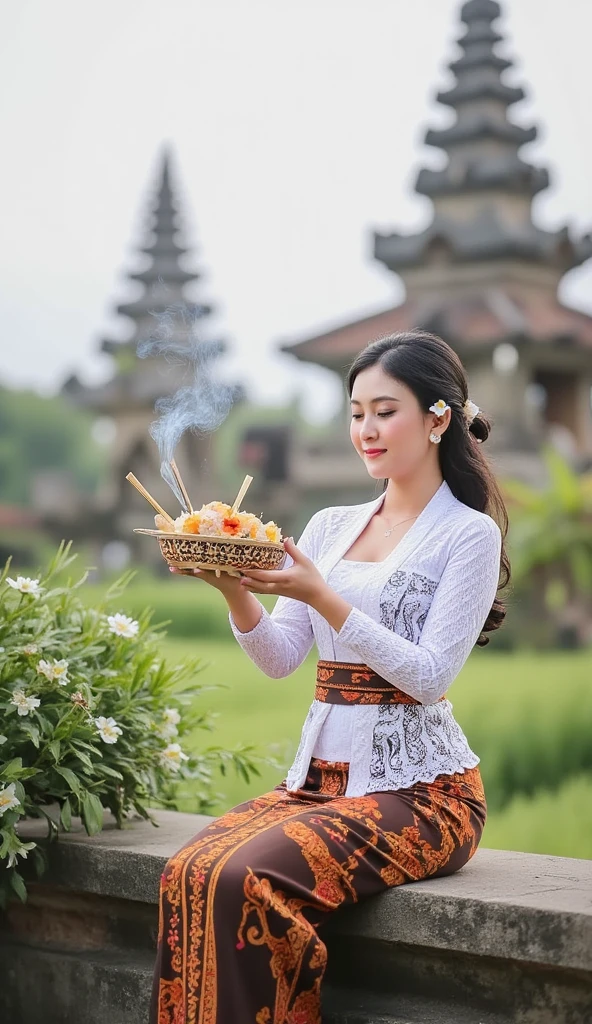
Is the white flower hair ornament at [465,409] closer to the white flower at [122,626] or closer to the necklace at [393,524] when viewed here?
the necklace at [393,524]

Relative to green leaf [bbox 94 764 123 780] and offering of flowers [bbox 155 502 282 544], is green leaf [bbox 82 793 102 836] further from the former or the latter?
offering of flowers [bbox 155 502 282 544]

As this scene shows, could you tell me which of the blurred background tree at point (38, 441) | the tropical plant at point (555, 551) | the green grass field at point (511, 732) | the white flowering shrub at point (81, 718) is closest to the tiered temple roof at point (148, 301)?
the tropical plant at point (555, 551)

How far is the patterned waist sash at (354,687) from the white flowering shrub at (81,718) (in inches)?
21.1

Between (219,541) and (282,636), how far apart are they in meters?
0.42

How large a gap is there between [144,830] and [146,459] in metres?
20.8

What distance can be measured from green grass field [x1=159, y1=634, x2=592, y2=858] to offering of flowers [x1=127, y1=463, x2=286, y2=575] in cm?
113

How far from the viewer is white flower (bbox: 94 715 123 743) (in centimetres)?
287

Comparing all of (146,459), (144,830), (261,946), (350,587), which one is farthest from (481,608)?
(146,459)

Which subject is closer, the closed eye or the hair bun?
the closed eye

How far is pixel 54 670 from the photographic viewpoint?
2.85m

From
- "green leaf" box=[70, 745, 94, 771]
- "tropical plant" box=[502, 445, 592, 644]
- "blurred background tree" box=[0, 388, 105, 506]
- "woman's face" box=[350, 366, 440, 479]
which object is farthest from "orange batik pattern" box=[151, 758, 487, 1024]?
"blurred background tree" box=[0, 388, 105, 506]

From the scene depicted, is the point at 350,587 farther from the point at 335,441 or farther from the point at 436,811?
the point at 335,441

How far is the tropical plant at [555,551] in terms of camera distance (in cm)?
1366

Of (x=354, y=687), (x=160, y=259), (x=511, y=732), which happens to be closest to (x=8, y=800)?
(x=354, y=687)
